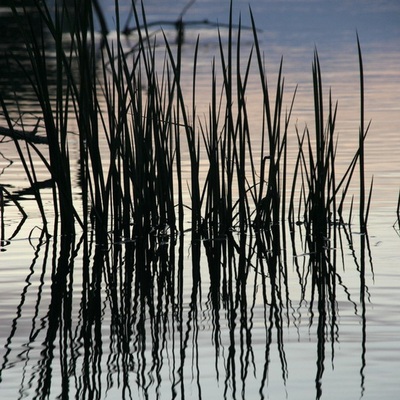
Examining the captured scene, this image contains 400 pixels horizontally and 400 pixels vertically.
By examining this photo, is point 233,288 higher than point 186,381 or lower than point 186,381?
lower

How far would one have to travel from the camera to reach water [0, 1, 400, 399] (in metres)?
1.98

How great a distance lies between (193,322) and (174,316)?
0.25ft

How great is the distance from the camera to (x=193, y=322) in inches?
95.4

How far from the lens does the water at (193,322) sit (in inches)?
77.9

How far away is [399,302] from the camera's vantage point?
2596 millimetres

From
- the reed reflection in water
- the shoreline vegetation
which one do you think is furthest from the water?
the shoreline vegetation

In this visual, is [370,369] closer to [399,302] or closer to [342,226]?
[399,302]

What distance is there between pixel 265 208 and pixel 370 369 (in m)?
1.57

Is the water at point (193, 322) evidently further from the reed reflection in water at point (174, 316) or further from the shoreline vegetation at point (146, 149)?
the shoreline vegetation at point (146, 149)

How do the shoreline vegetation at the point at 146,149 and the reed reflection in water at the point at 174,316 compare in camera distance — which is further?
the shoreline vegetation at the point at 146,149

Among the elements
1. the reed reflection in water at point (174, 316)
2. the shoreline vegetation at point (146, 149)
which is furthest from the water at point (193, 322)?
the shoreline vegetation at point (146, 149)

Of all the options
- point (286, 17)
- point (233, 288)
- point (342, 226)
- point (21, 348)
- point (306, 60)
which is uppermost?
point (21, 348)

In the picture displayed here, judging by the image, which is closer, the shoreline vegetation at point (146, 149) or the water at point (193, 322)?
the water at point (193, 322)

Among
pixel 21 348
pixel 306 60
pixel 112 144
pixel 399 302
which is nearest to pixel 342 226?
pixel 112 144
